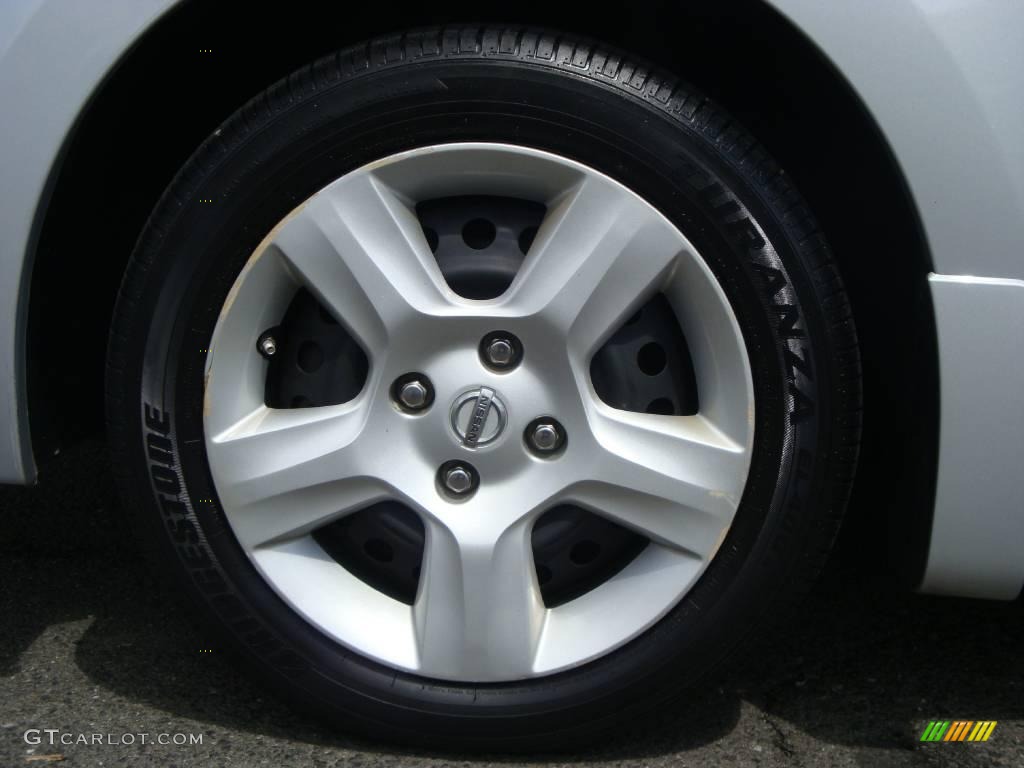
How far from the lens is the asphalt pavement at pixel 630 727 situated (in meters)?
1.39

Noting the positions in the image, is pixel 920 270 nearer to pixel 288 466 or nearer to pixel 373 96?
pixel 373 96

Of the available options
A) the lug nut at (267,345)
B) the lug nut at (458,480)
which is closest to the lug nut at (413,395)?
the lug nut at (458,480)

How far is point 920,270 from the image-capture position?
1265mm

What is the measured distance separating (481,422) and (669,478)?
260 millimetres

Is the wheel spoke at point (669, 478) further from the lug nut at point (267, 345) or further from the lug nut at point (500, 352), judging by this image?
the lug nut at point (267, 345)

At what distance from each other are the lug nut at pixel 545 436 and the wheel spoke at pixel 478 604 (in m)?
0.11

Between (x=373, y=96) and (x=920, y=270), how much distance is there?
730mm

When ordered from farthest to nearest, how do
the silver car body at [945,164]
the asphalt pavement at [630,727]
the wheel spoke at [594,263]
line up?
the asphalt pavement at [630,727] < the wheel spoke at [594,263] < the silver car body at [945,164]

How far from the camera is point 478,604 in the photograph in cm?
135

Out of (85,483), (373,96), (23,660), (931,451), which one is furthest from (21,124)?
(931,451)

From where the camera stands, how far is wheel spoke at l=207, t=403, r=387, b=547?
135cm

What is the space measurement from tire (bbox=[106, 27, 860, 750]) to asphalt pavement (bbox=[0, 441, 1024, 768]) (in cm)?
8

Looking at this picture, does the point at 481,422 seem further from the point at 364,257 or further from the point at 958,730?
the point at 958,730

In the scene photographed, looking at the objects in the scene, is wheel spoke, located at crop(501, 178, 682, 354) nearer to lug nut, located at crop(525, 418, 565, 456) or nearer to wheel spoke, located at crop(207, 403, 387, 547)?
lug nut, located at crop(525, 418, 565, 456)
